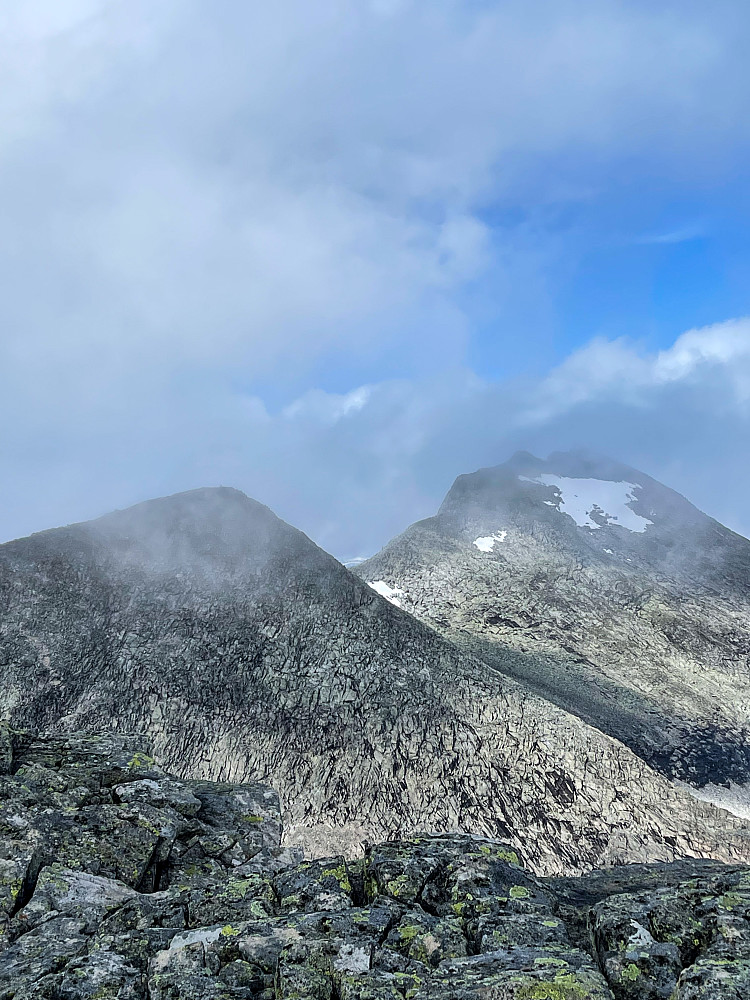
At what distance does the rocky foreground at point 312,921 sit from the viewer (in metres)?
10.3

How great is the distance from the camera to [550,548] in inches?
→ 3578

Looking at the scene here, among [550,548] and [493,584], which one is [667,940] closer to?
[493,584]

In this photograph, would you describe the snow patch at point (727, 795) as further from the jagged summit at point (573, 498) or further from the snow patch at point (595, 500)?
the snow patch at point (595, 500)

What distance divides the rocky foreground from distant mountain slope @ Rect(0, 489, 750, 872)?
23.0 metres

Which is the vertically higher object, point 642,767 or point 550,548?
point 550,548

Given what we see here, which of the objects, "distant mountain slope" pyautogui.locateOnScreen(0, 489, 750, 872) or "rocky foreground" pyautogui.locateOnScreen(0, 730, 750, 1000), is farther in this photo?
"distant mountain slope" pyautogui.locateOnScreen(0, 489, 750, 872)

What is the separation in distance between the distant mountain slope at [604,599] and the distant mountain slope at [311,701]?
11377mm

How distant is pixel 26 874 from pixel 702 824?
1740 inches

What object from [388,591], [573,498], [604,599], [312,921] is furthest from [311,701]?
[573,498]

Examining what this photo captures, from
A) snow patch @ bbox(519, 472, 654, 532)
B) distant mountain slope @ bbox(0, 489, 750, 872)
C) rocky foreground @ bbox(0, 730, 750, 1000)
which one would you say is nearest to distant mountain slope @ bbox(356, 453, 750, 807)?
snow patch @ bbox(519, 472, 654, 532)

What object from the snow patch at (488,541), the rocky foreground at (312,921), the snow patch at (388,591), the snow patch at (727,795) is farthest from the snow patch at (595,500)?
the rocky foreground at (312,921)

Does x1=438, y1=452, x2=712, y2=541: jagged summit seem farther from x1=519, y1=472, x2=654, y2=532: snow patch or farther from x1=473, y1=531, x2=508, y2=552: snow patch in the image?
x1=473, y1=531, x2=508, y2=552: snow patch

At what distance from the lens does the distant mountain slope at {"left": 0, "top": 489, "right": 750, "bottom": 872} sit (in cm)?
4028

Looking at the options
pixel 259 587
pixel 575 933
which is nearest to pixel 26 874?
pixel 575 933
